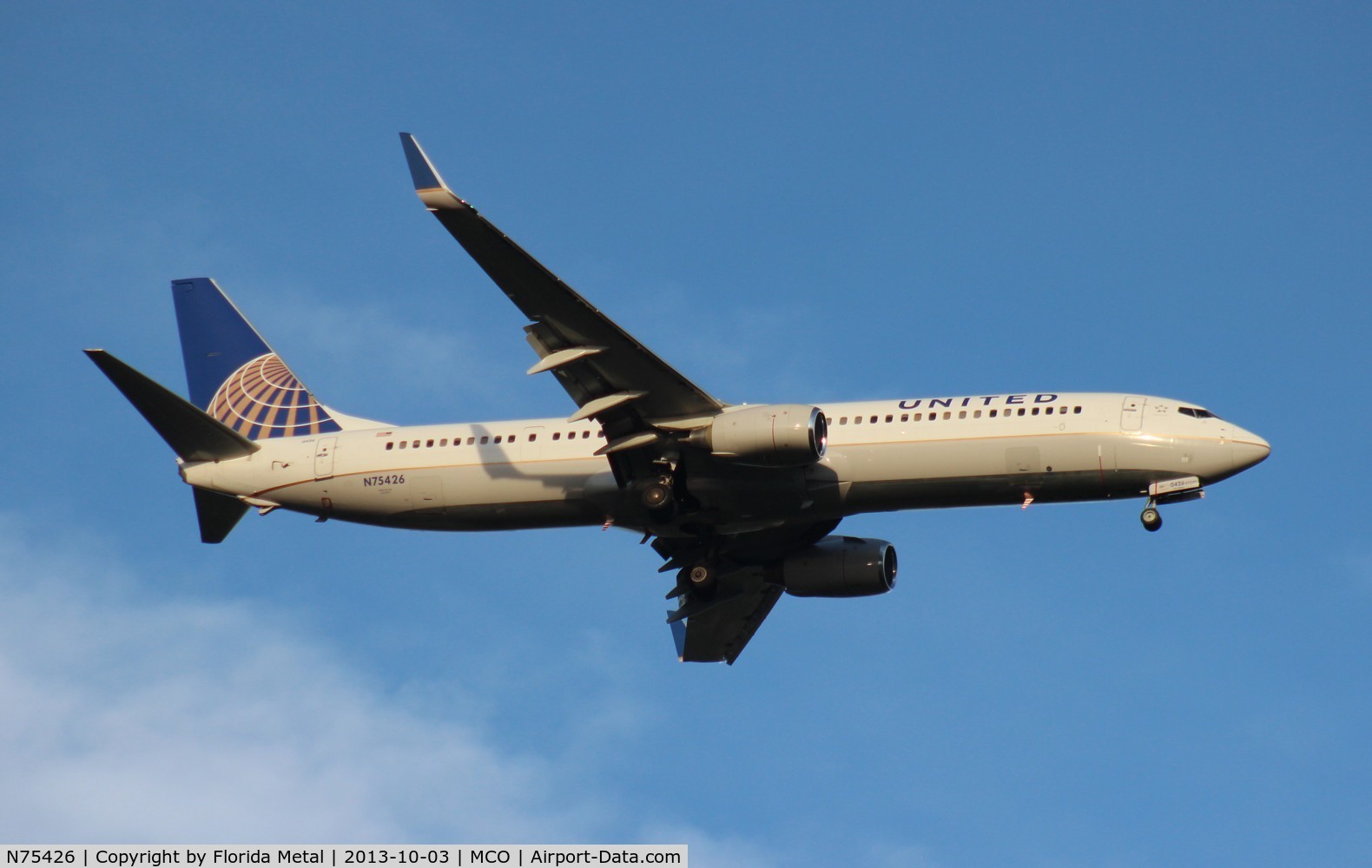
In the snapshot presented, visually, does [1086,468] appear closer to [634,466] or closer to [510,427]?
[634,466]

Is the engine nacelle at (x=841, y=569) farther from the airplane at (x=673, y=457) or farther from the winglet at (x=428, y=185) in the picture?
the winglet at (x=428, y=185)

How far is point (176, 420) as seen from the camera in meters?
48.4

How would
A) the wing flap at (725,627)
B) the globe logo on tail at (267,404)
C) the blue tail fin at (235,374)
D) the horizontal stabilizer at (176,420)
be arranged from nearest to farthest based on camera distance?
the horizontal stabilizer at (176,420)
the globe logo on tail at (267,404)
the blue tail fin at (235,374)
the wing flap at (725,627)

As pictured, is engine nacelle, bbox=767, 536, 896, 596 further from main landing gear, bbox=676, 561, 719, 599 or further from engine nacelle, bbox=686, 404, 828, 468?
engine nacelle, bbox=686, 404, 828, 468

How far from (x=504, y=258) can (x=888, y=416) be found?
11.3 meters

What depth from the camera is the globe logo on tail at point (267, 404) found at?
51.8 metres

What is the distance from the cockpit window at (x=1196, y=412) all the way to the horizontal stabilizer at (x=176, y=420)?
85.5ft

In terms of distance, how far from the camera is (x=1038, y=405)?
45188 millimetres

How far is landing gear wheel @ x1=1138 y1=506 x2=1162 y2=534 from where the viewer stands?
1730 inches

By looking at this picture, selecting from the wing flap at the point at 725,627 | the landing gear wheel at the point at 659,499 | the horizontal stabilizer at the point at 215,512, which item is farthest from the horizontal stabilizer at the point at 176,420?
the wing flap at the point at 725,627

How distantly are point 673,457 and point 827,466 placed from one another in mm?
4096

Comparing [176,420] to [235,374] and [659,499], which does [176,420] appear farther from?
[659,499]

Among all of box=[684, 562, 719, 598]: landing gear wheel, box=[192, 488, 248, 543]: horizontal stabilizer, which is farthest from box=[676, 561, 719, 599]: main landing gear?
box=[192, 488, 248, 543]: horizontal stabilizer

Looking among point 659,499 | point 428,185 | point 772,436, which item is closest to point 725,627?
point 659,499
